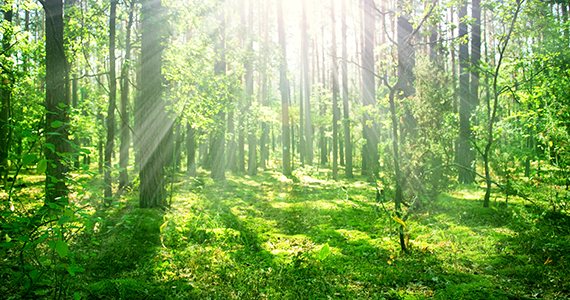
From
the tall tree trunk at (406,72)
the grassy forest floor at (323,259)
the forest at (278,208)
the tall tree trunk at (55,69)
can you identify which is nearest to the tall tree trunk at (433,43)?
the forest at (278,208)

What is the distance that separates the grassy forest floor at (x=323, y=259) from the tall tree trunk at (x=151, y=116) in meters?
0.71

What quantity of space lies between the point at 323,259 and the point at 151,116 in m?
5.19

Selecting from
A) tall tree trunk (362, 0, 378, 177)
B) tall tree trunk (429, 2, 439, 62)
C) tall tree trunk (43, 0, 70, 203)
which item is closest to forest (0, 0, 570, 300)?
tall tree trunk (43, 0, 70, 203)

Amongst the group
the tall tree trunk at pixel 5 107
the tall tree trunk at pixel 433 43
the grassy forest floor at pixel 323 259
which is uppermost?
the tall tree trunk at pixel 433 43

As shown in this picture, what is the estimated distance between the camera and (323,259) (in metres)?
3.81

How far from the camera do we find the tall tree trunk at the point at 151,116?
21.2 feet

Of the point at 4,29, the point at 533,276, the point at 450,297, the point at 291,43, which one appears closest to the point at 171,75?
the point at 4,29

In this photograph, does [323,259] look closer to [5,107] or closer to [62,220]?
[62,220]

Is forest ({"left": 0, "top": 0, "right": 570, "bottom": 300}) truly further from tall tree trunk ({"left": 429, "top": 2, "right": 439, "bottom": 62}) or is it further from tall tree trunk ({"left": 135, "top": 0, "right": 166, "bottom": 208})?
tall tree trunk ({"left": 429, "top": 2, "right": 439, "bottom": 62})

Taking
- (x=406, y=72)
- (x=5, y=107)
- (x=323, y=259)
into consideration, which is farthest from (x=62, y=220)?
(x=406, y=72)

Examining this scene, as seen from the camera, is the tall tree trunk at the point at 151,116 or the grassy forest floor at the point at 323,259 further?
the tall tree trunk at the point at 151,116

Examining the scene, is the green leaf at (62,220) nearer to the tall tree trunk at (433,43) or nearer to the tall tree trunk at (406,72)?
the tall tree trunk at (433,43)

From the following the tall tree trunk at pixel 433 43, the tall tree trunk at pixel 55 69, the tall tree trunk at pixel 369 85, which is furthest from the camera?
the tall tree trunk at pixel 369 85

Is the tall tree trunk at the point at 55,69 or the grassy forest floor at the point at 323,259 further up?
the tall tree trunk at the point at 55,69
